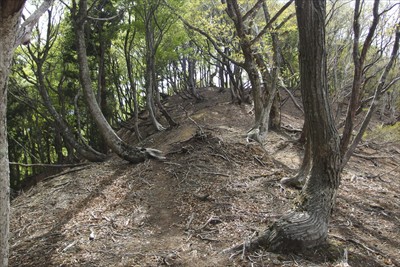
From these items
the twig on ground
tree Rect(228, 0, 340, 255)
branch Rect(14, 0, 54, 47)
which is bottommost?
the twig on ground

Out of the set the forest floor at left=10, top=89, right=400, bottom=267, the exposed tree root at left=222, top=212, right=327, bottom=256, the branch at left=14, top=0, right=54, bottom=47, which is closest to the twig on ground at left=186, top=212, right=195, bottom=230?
the forest floor at left=10, top=89, right=400, bottom=267

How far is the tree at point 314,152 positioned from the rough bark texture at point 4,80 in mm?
2639

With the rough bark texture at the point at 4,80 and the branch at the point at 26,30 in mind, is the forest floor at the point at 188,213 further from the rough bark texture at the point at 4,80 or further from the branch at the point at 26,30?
the branch at the point at 26,30

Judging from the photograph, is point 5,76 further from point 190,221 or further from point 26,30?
point 190,221

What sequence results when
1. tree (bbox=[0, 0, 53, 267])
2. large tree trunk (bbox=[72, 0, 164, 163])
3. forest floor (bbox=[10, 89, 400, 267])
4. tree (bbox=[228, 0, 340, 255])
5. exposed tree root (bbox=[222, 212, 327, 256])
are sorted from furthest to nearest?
large tree trunk (bbox=[72, 0, 164, 163]) → forest floor (bbox=[10, 89, 400, 267]) → exposed tree root (bbox=[222, 212, 327, 256]) → tree (bbox=[228, 0, 340, 255]) → tree (bbox=[0, 0, 53, 267])

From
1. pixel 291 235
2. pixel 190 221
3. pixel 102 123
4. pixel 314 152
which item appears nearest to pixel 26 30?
pixel 190 221

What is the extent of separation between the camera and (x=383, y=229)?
5473mm

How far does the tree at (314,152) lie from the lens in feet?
12.5

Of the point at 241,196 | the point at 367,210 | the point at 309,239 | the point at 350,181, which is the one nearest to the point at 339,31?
the point at 350,181

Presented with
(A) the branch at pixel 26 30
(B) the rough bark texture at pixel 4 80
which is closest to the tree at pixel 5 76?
(B) the rough bark texture at pixel 4 80

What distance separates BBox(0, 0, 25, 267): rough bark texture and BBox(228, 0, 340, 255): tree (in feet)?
8.66

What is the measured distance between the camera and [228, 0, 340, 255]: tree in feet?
12.5

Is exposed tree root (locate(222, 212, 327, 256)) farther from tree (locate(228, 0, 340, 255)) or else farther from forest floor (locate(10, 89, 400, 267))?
forest floor (locate(10, 89, 400, 267))

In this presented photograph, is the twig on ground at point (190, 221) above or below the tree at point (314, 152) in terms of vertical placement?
below
